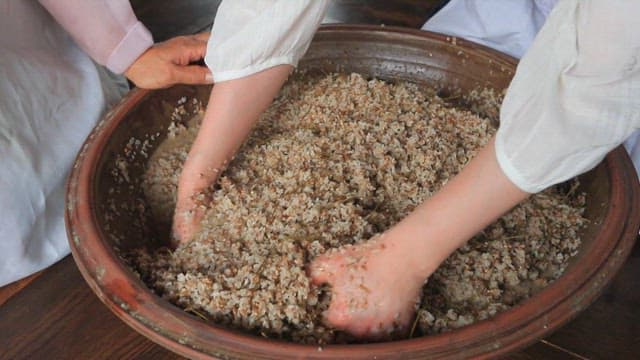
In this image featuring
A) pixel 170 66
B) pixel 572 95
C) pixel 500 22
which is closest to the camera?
pixel 572 95

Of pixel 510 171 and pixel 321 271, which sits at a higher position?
pixel 510 171

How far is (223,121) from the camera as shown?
83 centimetres

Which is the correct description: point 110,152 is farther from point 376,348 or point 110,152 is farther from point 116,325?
point 376,348

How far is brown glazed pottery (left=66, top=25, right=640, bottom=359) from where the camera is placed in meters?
0.62

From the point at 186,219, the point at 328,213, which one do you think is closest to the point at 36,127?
the point at 186,219

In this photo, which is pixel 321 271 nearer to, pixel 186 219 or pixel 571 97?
pixel 186 219

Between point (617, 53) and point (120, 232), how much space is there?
554 mm

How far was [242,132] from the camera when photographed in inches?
34.0

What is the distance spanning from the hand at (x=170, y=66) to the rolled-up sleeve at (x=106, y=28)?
18 mm

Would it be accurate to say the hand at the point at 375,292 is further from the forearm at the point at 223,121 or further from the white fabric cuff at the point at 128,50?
the white fabric cuff at the point at 128,50

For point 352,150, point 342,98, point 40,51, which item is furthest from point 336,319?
point 40,51

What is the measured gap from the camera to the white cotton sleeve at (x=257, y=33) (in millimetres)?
760

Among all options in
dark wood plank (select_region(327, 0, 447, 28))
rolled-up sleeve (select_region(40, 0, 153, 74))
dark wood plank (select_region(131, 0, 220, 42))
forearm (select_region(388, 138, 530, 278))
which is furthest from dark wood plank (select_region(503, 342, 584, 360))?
dark wood plank (select_region(131, 0, 220, 42))

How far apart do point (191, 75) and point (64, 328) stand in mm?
356
